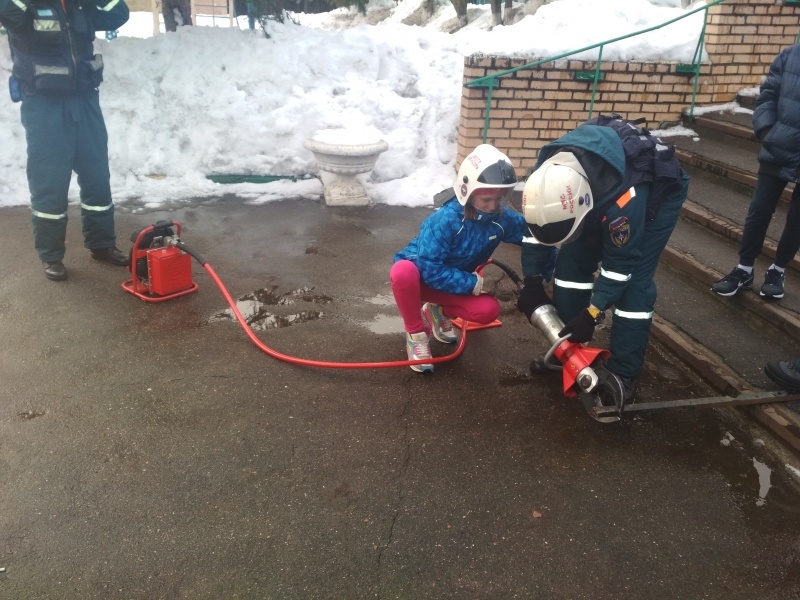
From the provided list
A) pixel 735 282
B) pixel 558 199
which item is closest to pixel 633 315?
pixel 558 199

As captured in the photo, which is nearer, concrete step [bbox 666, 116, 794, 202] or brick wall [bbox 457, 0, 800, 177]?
concrete step [bbox 666, 116, 794, 202]

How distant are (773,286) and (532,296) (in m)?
1.92

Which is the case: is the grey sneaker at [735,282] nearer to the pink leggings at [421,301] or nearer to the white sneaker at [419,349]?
the pink leggings at [421,301]

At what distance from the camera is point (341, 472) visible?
2998 millimetres

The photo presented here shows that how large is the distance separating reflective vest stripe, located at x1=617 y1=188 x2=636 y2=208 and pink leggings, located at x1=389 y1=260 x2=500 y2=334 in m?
1.04

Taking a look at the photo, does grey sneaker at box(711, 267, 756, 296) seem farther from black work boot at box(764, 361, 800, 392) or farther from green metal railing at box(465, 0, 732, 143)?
green metal railing at box(465, 0, 732, 143)

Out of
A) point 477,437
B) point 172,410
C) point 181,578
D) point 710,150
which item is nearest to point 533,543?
point 477,437

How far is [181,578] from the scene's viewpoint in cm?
241

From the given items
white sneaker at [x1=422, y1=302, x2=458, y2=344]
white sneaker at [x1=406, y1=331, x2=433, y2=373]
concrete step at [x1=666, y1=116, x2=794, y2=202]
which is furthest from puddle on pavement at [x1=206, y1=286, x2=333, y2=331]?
concrete step at [x1=666, y1=116, x2=794, y2=202]

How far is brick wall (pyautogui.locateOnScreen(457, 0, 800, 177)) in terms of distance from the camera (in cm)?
690

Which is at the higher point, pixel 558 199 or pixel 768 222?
pixel 558 199

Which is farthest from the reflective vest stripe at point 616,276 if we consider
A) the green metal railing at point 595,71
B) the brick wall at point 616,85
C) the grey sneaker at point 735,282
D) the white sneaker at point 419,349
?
the brick wall at point 616,85

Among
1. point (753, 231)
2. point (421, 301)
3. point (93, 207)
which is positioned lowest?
point (421, 301)

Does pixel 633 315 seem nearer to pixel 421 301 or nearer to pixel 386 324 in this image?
pixel 421 301
